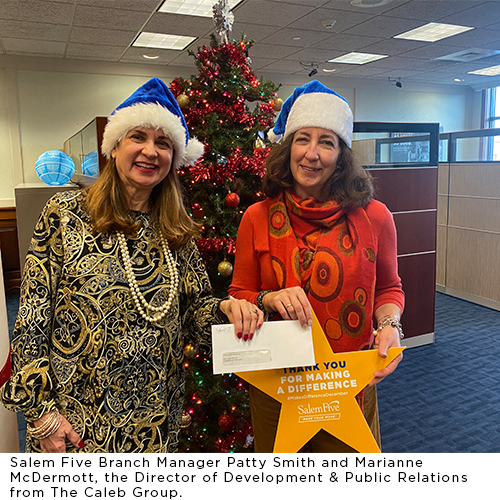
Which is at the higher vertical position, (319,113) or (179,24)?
(179,24)

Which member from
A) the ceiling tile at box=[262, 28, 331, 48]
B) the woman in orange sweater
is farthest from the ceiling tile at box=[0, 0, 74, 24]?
the woman in orange sweater

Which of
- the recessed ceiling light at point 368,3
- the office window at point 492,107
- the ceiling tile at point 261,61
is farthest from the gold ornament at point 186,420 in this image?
the office window at point 492,107

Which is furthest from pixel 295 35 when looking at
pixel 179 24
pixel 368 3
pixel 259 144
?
pixel 259 144

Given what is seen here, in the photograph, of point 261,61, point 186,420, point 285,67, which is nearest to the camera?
point 186,420

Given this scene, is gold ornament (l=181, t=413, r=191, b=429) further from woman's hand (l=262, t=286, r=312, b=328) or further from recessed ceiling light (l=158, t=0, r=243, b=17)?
recessed ceiling light (l=158, t=0, r=243, b=17)

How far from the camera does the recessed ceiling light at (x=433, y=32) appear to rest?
5.94 metres

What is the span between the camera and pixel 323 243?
1.24m

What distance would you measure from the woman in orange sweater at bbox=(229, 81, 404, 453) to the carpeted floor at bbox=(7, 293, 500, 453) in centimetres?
153

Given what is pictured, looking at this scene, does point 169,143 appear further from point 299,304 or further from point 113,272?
point 299,304

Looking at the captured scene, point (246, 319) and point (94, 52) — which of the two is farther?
point (94, 52)

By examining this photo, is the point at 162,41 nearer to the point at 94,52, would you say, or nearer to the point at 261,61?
the point at 94,52

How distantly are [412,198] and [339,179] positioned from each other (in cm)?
293
